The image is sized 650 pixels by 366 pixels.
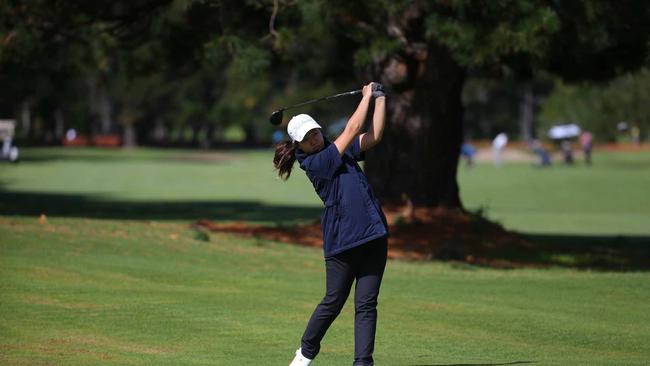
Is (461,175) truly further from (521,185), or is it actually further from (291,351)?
(291,351)

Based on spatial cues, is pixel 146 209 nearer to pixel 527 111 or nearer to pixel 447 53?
pixel 447 53

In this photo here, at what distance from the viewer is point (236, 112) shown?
335 feet

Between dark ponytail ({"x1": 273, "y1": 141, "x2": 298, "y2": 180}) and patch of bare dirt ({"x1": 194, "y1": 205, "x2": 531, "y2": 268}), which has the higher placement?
dark ponytail ({"x1": 273, "y1": 141, "x2": 298, "y2": 180})

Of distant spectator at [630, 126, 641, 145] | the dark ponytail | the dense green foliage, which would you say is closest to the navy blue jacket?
the dark ponytail

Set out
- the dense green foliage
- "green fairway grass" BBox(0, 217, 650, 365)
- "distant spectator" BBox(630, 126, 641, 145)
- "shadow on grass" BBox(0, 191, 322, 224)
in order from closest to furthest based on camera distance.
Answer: "green fairway grass" BBox(0, 217, 650, 365), the dense green foliage, "shadow on grass" BBox(0, 191, 322, 224), "distant spectator" BBox(630, 126, 641, 145)

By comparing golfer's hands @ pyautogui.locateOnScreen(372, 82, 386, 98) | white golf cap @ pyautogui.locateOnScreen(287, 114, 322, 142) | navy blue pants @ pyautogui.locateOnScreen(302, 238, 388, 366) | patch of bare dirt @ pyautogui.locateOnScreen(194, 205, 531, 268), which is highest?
golfer's hands @ pyautogui.locateOnScreen(372, 82, 386, 98)

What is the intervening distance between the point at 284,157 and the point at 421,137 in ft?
47.2

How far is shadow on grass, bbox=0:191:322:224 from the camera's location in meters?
26.0

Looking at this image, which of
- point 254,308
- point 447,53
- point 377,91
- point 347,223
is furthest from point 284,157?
point 447,53

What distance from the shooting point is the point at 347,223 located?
8797 millimetres

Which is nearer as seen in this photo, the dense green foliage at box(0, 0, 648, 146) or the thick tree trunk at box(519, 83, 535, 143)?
the dense green foliage at box(0, 0, 648, 146)

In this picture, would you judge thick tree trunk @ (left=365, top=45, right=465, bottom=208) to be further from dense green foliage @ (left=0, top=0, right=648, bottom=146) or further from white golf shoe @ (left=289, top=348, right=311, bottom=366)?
white golf shoe @ (left=289, top=348, right=311, bottom=366)

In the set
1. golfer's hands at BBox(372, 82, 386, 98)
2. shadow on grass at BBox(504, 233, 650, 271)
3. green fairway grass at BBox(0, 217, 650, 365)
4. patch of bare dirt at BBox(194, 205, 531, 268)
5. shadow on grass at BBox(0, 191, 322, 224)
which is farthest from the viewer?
shadow on grass at BBox(0, 191, 322, 224)

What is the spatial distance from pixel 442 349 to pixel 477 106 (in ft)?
340
